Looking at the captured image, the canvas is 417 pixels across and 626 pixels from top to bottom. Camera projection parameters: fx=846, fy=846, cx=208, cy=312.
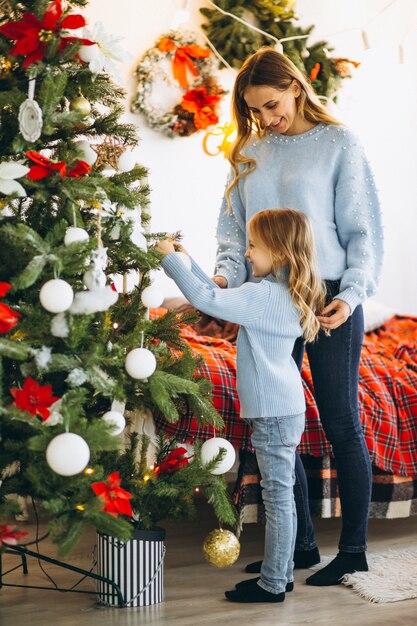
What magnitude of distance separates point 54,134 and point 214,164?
7.67ft

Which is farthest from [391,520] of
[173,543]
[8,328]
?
[8,328]

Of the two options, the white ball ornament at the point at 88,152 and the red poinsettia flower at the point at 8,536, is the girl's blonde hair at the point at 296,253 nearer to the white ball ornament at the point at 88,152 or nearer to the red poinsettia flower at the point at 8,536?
the white ball ornament at the point at 88,152

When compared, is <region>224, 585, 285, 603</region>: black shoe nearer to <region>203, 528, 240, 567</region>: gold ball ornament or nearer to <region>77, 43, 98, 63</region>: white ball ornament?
<region>203, 528, 240, 567</region>: gold ball ornament

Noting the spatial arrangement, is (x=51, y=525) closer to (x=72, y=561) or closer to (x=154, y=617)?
(x=154, y=617)

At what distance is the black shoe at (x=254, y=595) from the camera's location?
1.99 m

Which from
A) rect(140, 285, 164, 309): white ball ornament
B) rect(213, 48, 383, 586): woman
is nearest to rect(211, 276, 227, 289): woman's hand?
rect(213, 48, 383, 586): woman

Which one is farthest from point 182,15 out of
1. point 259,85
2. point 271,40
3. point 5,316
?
point 5,316

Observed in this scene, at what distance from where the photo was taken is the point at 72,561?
2.36 meters

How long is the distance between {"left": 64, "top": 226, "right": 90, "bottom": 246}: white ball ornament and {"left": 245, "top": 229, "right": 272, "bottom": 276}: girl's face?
50 centimetres

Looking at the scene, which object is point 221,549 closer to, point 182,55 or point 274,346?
point 274,346

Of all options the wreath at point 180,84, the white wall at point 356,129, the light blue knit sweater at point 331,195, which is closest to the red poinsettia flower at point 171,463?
the light blue knit sweater at point 331,195

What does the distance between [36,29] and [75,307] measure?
23.3 inches

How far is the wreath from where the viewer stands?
12.7 ft

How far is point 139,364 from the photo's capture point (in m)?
1.78
